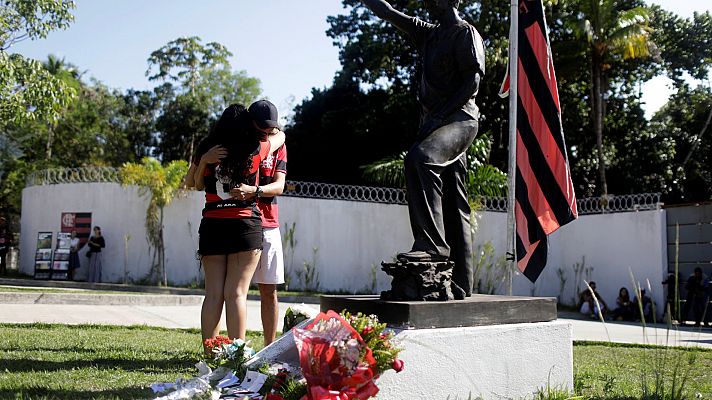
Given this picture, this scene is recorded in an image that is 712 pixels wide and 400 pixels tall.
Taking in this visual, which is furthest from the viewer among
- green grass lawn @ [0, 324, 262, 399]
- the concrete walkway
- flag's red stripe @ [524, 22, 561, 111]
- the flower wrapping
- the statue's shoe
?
flag's red stripe @ [524, 22, 561, 111]

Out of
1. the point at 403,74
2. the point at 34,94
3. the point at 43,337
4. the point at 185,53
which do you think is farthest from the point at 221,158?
the point at 185,53

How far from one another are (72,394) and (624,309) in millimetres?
12890

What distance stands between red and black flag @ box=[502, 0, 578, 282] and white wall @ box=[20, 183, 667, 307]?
24.3 ft

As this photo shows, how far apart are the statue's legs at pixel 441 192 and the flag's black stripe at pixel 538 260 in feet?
14.7

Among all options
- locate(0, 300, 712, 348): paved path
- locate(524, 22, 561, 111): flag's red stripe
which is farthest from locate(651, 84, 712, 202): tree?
locate(524, 22, 561, 111): flag's red stripe

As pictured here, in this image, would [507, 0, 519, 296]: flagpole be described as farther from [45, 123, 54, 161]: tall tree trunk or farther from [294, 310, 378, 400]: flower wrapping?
[45, 123, 54, 161]: tall tree trunk

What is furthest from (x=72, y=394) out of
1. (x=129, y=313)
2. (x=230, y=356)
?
(x=129, y=313)

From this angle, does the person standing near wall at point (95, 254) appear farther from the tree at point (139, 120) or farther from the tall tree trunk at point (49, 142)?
the tree at point (139, 120)

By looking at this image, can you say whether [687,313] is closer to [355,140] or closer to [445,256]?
[445,256]

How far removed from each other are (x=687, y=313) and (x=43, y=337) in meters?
12.9

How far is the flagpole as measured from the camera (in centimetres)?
853

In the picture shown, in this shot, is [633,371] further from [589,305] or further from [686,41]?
[686,41]

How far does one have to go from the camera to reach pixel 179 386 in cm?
287

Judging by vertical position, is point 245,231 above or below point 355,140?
below
